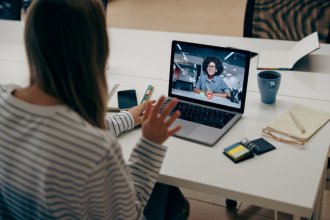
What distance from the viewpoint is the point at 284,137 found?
1.00 m

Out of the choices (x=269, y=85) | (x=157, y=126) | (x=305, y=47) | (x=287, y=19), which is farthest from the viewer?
(x=287, y=19)

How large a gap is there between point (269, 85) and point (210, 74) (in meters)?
0.23

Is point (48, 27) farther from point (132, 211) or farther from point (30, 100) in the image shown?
point (132, 211)

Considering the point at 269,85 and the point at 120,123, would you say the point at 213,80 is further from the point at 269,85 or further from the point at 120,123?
the point at 120,123

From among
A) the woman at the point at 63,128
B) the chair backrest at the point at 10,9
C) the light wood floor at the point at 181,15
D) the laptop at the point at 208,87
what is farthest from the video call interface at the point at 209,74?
the light wood floor at the point at 181,15

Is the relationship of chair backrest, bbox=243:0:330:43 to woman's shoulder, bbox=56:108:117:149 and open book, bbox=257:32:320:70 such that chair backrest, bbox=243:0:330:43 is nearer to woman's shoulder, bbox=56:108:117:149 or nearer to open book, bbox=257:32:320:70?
open book, bbox=257:32:320:70

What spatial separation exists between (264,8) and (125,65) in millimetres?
902

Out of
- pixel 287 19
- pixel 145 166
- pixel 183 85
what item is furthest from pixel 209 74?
pixel 287 19

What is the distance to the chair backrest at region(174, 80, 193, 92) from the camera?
1.18m

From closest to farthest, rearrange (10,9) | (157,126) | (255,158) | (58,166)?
(58,166), (157,126), (255,158), (10,9)

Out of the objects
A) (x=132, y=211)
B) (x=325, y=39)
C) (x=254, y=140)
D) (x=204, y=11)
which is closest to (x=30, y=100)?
(x=132, y=211)

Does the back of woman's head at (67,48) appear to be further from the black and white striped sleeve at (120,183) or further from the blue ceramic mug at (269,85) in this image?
the blue ceramic mug at (269,85)

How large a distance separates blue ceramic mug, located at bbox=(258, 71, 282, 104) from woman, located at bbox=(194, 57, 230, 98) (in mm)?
160

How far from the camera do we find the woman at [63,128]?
0.62m
